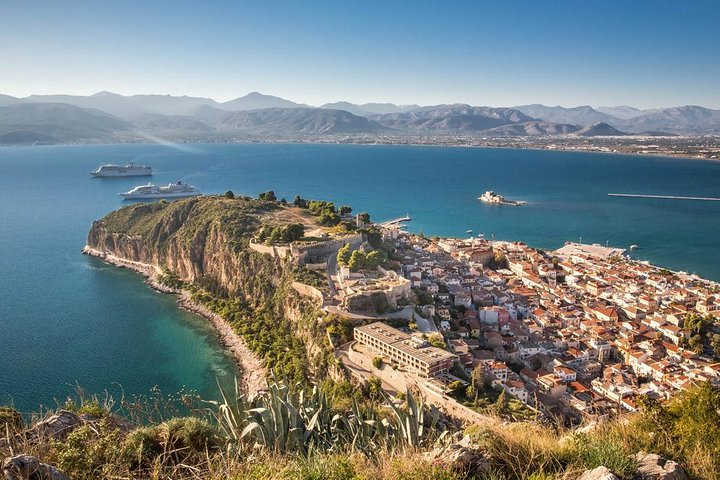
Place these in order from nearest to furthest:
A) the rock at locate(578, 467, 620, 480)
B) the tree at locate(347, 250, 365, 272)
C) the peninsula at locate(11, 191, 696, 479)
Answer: the rock at locate(578, 467, 620, 480) < the peninsula at locate(11, 191, 696, 479) < the tree at locate(347, 250, 365, 272)

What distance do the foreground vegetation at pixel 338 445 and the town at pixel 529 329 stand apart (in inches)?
169

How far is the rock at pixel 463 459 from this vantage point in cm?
381

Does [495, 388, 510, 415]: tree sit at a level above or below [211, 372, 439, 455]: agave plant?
below

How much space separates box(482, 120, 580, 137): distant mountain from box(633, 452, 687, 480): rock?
19282cm

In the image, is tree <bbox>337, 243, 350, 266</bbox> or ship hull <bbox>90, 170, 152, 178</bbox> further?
ship hull <bbox>90, 170, 152, 178</bbox>

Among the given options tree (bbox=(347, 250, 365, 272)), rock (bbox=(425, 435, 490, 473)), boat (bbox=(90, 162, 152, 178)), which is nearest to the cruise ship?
boat (bbox=(90, 162, 152, 178))

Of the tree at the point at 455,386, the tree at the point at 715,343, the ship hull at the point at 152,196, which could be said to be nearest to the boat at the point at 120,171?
the ship hull at the point at 152,196

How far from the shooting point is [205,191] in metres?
56.8

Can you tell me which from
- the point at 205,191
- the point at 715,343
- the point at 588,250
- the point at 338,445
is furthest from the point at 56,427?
the point at 205,191

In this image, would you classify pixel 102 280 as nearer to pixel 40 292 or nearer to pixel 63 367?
pixel 40 292

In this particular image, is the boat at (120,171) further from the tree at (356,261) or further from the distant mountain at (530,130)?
the distant mountain at (530,130)

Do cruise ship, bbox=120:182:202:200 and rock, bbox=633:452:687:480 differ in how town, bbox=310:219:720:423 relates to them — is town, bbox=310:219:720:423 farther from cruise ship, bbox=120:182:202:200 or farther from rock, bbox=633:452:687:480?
cruise ship, bbox=120:182:202:200

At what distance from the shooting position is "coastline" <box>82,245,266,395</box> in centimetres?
1634

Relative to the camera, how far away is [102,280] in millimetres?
27469
